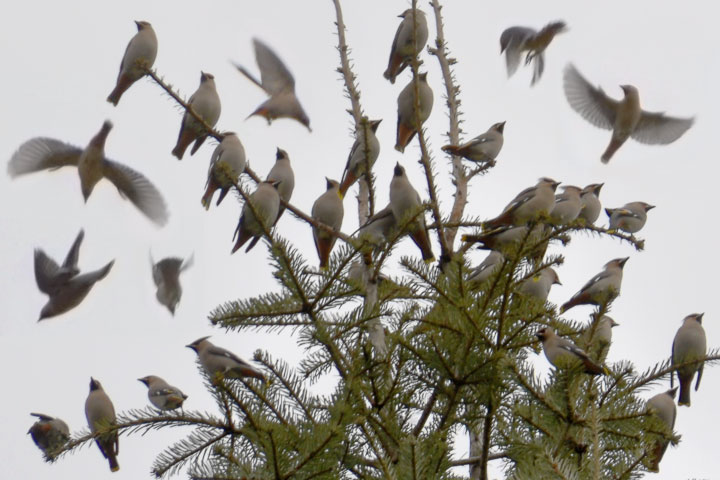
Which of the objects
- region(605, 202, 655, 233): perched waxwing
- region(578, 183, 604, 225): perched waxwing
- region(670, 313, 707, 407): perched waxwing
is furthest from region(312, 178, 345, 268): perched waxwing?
region(605, 202, 655, 233): perched waxwing

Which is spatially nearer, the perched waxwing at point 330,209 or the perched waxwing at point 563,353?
the perched waxwing at point 563,353

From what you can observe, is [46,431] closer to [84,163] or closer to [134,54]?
[84,163]

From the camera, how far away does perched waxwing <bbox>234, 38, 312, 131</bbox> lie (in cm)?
757

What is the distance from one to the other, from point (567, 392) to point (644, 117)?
6.20m

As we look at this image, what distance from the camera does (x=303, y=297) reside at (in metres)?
3.27

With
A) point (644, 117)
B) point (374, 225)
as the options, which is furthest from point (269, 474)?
point (644, 117)

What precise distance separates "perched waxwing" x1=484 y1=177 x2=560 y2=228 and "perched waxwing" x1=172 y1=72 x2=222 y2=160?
189 centimetres

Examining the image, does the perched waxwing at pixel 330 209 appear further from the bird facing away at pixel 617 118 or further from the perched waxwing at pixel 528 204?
the bird facing away at pixel 617 118

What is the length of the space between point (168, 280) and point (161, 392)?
2.68 metres

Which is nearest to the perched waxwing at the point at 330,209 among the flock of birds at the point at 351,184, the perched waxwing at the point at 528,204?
the flock of birds at the point at 351,184

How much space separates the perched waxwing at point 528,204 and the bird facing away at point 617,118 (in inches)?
145

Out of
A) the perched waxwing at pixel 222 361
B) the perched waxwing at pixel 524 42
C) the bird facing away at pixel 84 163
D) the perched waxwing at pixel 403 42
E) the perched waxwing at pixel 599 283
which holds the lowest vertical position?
Answer: the perched waxwing at pixel 222 361

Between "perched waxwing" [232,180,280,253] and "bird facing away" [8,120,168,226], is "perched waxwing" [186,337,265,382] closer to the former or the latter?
"perched waxwing" [232,180,280,253]

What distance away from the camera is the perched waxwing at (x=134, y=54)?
622 centimetres
